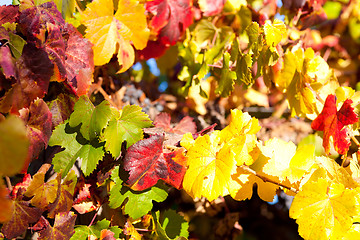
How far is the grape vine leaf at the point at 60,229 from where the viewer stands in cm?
64

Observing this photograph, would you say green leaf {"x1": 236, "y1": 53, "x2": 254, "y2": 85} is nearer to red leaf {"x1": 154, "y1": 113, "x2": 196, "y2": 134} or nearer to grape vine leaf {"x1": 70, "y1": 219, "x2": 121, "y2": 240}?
red leaf {"x1": 154, "y1": 113, "x2": 196, "y2": 134}

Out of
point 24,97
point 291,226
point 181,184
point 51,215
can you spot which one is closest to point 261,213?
point 291,226

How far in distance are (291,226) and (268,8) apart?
1.23 metres

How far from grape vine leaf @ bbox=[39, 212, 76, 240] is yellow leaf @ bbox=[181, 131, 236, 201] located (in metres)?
0.25

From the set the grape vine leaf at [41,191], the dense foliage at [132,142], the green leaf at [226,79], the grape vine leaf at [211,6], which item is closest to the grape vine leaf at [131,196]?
the dense foliage at [132,142]

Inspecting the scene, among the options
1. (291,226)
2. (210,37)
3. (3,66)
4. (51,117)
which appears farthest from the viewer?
(291,226)

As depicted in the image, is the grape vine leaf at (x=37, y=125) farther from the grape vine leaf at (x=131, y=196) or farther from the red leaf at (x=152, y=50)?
the red leaf at (x=152, y=50)

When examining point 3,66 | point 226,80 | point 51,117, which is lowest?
point 226,80

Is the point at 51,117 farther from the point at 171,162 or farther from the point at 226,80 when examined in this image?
the point at 226,80

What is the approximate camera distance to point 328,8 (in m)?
1.94

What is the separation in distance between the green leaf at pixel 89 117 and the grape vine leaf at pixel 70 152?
0.03 metres

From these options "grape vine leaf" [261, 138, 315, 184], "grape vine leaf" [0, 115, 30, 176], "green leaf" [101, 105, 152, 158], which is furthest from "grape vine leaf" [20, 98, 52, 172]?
"grape vine leaf" [261, 138, 315, 184]

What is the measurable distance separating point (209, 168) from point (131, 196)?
0.18 m

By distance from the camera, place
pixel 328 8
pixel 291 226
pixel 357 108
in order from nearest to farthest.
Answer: pixel 357 108, pixel 291 226, pixel 328 8
